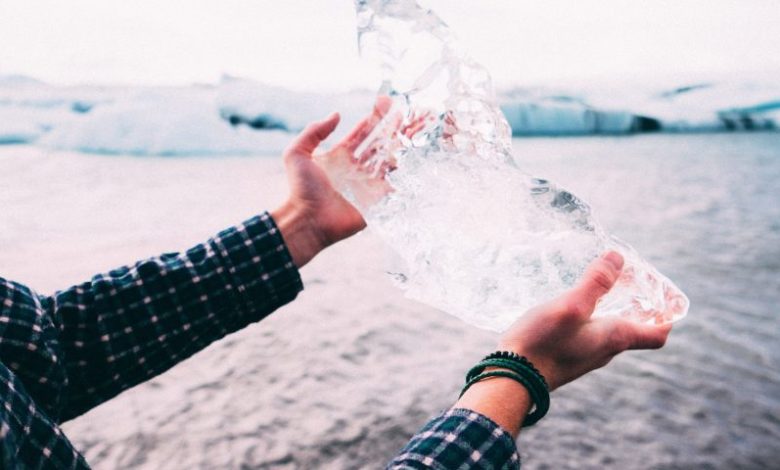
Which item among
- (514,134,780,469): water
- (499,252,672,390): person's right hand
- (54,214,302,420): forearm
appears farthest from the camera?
(514,134,780,469): water

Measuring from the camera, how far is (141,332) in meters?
0.80

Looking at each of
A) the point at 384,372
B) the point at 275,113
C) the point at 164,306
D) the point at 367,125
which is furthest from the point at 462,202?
the point at 275,113

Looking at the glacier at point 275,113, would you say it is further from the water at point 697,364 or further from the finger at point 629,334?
the finger at point 629,334

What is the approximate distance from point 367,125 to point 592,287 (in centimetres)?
46

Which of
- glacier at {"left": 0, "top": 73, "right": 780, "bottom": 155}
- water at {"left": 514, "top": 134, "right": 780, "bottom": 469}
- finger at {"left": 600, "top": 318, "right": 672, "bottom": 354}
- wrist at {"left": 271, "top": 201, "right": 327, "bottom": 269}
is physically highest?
wrist at {"left": 271, "top": 201, "right": 327, "bottom": 269}

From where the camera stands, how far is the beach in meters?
1.31

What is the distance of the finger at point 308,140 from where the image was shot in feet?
3.17

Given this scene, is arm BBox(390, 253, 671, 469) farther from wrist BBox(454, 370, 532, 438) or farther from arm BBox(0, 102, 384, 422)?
arm BBox(0, 102, 384, 422)

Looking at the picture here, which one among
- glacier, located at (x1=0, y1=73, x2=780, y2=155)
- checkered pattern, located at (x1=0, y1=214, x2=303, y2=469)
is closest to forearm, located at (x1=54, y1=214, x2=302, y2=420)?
checkered pattern, located at (x1=0, y1=214, x2=303, y2=469)

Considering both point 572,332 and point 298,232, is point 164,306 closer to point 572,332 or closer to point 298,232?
point 298,232

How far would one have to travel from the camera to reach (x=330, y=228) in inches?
37.0

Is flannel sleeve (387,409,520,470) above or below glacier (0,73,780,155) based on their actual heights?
above

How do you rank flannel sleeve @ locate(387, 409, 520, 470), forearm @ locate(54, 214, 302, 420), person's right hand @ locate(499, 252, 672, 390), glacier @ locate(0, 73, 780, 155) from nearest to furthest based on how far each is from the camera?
1. flannel sleeve @ locate(387, 409, 520, 470)
2. person's right hand @ locate(499, 252, 672, 390)
3. forearm @ locate(54, 214, 302, 420)
4. glacier @ locate(0, 73, 780, 155)

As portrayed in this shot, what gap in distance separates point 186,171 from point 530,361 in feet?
17.1
